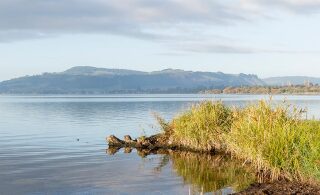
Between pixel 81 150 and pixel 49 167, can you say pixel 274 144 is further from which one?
pixel 81 150

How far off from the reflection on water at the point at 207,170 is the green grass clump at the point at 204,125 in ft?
3.30

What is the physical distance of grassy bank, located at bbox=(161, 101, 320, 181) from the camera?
20516mm

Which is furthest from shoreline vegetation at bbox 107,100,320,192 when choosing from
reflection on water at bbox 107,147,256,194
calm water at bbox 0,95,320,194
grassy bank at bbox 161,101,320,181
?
calm water at bbox 0,95,320,194

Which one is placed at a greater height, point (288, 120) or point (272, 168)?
point (288, 120)

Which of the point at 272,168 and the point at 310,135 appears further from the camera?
the point at 272,168

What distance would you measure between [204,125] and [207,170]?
214 inches

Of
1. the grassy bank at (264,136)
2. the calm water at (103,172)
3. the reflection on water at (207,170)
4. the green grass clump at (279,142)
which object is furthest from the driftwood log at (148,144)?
the green grass clump at (279,142)

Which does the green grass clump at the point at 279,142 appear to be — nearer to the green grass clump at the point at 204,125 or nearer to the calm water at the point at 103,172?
the calm water at the point at 103,172

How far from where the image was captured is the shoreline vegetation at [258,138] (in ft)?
67.7

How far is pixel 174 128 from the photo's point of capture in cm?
3600

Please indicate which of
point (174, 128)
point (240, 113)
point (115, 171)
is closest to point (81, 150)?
point (174, 128)

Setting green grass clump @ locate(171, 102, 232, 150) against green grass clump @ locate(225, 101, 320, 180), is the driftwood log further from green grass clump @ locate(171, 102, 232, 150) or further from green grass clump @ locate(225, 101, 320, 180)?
green grass clump @ locate(225, 101, 320, 180)

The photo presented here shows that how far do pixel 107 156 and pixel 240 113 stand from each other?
34.3ft

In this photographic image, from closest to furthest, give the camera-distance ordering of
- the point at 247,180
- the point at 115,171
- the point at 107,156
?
1. the point at 247,180
2. the point at 115,171
3. the point at 107,156
